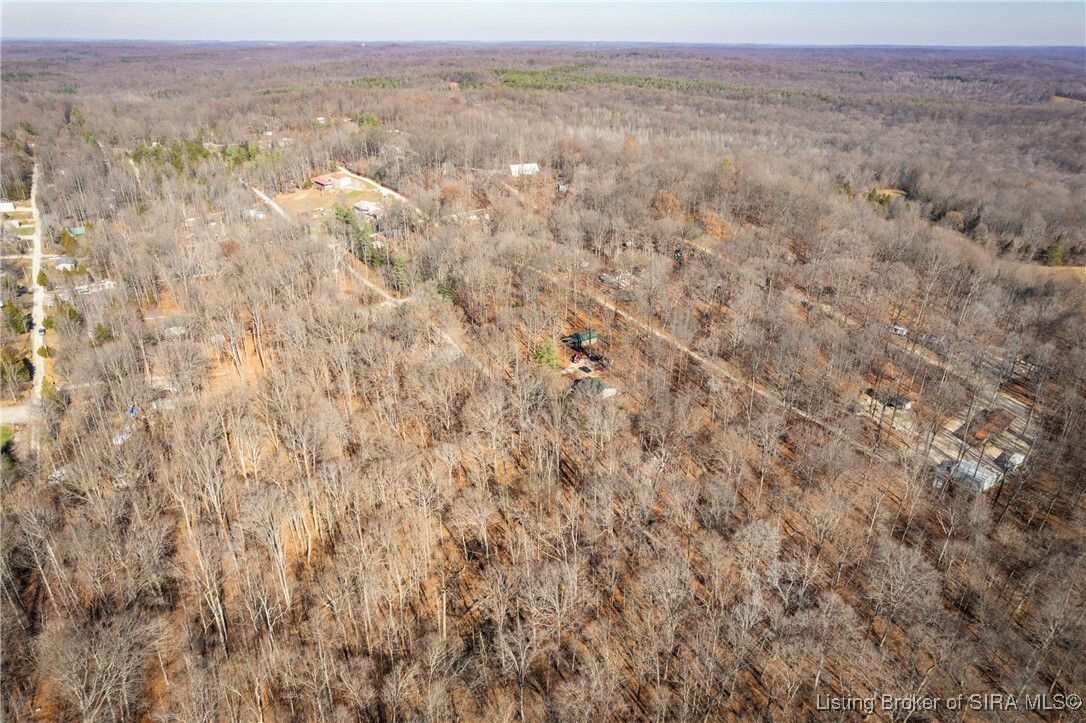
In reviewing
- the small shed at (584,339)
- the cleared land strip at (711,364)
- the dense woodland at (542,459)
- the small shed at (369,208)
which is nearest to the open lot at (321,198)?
the small shed at (369,208)

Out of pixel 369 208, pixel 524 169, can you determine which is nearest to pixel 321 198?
pixel 369 208

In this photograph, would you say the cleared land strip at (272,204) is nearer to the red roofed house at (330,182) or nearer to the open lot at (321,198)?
the open lot at (321,198)

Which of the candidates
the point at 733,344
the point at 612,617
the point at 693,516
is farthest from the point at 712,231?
the point at 612,617

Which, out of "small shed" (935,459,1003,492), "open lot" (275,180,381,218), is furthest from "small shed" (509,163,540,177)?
"small shed" (935,459,1003,492)

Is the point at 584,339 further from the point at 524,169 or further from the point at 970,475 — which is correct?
the point at 524,169

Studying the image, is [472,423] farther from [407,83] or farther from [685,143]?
[407,83]
